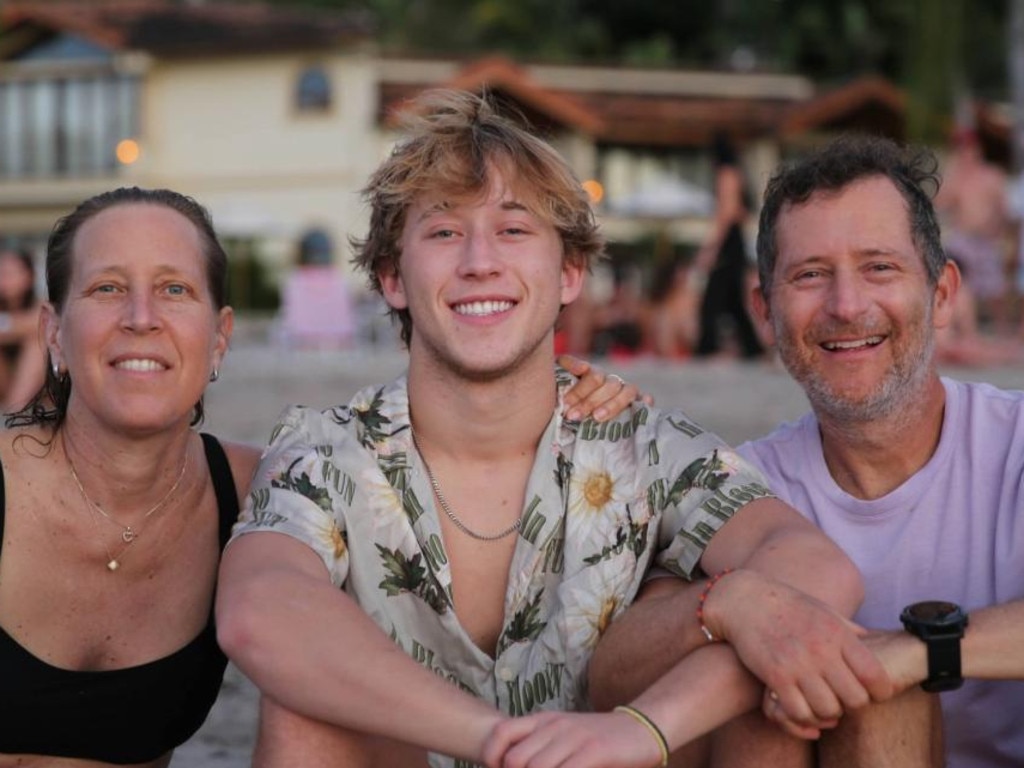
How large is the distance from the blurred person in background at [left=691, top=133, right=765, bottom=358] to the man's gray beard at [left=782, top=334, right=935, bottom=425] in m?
10.1

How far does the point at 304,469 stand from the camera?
125 inches

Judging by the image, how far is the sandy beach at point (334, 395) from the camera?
4371 mm

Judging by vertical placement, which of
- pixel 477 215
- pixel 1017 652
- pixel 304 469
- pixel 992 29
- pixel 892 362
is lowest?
pixel 1017 652

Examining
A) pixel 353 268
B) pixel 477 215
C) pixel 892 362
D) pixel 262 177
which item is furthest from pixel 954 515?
pixel 262 177

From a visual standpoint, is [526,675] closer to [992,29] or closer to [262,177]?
[262,177]

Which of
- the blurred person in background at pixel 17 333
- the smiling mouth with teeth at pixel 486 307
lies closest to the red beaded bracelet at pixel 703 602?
the smiling mouth with teeth at pixel 486 307

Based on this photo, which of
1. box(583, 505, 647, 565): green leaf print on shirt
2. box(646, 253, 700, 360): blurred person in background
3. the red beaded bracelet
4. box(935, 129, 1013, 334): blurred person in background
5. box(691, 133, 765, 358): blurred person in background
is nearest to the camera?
the red beaded bracelet

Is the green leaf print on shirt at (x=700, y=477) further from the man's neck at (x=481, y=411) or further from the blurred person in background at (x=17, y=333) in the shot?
the blurred person in background at (x=17, y=333)

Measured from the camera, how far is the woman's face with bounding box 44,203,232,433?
3105 mm

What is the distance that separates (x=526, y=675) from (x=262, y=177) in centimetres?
3104

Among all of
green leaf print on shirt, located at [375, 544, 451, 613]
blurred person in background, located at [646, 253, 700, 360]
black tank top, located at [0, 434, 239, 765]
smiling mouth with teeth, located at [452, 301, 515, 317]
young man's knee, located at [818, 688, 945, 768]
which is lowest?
blurred person in background, located at [646, 253, 700, 360]

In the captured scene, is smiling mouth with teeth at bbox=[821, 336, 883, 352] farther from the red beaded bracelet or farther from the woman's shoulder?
the woman's shoulder

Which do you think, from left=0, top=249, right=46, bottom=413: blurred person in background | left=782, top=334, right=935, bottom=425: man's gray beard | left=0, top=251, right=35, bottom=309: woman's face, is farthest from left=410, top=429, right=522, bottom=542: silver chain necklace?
left=0, top=251, right=35, bottom=309: woman's face

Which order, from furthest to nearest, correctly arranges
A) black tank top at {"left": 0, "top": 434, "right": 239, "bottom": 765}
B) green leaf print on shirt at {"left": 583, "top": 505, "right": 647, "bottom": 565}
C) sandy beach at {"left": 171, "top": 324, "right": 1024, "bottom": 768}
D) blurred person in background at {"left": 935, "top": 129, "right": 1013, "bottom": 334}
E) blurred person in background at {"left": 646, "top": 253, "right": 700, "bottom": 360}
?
blurred person in background at {"left": 646, "top": 253, "right": 700, "bottom": 360}, blurred person in background at {"left": 935, "top": 129, "right": 1013, "bottom": 334}, sandy beach at {"left": 171, "top": 324, "right": 1024, "bottom": 768}, green leaf print on shirt at {"left": 583, "top": 505, "right": 647, "bottom": 565}, black tank top at {"left": 0, "top": 434, "right": 239, "bottom": 765}
